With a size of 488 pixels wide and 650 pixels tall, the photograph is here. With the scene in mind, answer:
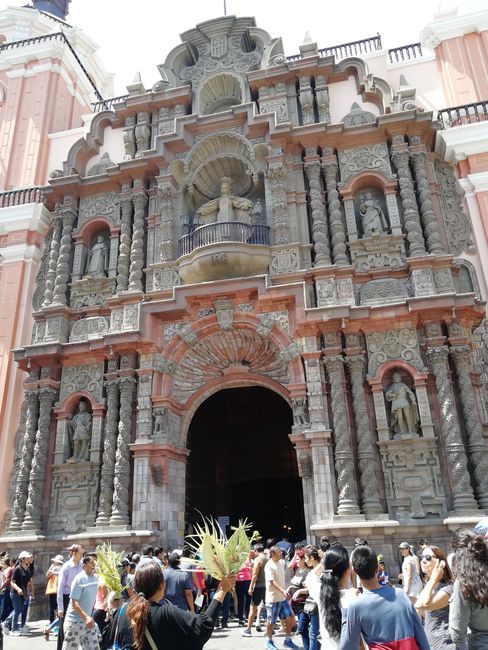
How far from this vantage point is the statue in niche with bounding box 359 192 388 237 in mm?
13875

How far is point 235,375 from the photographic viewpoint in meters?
14.0

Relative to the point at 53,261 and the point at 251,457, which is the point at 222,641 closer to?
the point at 251,457

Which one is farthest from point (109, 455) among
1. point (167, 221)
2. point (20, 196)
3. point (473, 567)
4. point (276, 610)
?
point (473, 567)

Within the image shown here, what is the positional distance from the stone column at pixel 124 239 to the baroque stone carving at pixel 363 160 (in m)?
6.26

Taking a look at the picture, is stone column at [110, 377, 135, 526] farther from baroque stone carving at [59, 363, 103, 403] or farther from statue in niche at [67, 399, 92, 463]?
statue in niche at [67, 399, 92, 463]

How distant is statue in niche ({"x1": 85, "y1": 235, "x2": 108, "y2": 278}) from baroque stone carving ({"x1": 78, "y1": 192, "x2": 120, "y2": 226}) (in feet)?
2.74

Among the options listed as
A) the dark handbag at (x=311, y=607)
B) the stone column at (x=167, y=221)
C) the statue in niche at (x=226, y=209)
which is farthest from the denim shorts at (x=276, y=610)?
the statue in niche at (x=226, y=209)

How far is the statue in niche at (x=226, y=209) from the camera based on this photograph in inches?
592

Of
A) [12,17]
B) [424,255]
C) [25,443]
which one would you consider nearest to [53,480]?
[25,443]

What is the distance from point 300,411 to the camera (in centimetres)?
1216

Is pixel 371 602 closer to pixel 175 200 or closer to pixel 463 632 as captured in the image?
pixel 463 632

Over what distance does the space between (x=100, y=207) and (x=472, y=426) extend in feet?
39.8

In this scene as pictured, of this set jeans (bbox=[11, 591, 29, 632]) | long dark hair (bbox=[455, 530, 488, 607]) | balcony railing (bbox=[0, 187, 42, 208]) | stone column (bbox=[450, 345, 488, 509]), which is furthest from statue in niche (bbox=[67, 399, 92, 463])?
long dark hair (bbox=[455, 530, 488, 607])

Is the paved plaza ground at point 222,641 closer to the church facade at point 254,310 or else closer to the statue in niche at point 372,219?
the church facade at point 254,310
